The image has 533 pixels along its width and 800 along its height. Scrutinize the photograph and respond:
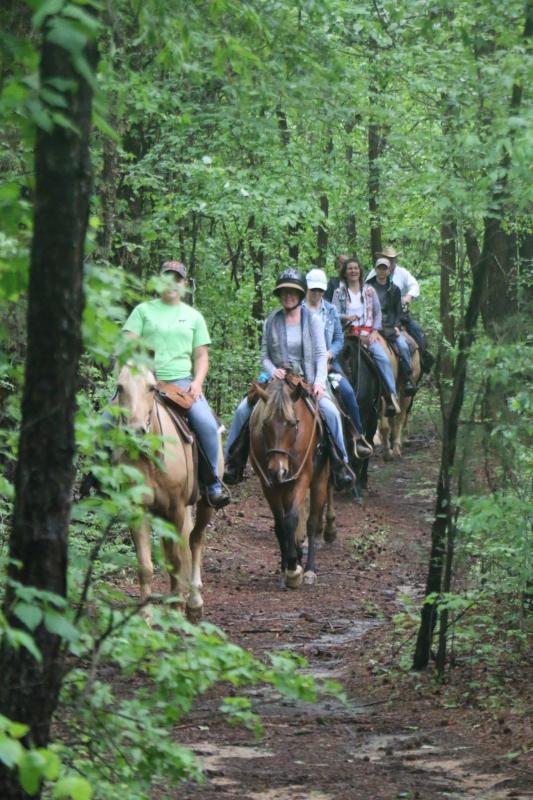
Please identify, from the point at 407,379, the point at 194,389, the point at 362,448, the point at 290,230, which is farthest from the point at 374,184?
the point at 194,389

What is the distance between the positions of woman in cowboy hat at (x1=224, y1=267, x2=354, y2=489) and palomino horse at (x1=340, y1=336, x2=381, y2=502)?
Result: 17.0 feet

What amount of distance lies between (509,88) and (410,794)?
3798mm

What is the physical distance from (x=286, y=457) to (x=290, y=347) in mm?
1242

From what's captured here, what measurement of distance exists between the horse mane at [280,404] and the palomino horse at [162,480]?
198 centimetres

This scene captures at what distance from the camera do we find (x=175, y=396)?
34.7 ft

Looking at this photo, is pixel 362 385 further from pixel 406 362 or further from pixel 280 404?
pixel 280 404

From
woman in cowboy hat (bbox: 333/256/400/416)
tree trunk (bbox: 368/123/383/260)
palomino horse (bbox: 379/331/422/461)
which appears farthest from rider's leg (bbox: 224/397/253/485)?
tree trunk (bbox: 368/123/383/260)

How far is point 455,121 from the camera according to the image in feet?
26.8

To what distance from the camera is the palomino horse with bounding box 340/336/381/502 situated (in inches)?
732

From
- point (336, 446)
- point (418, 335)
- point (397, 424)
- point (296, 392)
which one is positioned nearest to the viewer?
point (296, 392)

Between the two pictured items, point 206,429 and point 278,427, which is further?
point 278,427

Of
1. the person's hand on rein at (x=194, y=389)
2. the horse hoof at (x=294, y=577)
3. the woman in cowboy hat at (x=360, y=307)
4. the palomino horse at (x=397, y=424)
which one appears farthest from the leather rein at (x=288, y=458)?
the palomino horse at (x=397, y=424)

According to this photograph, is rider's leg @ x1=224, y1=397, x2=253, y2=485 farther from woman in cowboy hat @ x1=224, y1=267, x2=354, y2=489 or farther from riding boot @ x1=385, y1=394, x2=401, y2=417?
riding boot @ x1=385, y1=394, x2=401, y2=417

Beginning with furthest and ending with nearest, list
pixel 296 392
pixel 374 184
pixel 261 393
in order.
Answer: pixel 374 184 < pixel 296 392 < pixel 261 393
